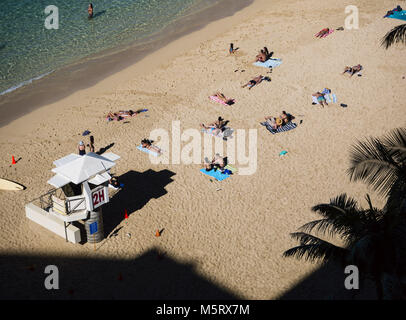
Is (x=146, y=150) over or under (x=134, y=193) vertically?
over

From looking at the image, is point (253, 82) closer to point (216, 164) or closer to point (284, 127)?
point (284, 127)

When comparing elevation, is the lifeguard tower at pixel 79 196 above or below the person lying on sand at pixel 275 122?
below

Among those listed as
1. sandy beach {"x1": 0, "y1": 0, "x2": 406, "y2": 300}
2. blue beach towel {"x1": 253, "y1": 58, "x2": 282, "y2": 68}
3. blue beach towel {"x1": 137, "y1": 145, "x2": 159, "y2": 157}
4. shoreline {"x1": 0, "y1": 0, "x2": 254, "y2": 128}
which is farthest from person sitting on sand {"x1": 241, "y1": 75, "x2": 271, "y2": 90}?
blue beach towel {"x1": 137, "y1": 145, "x2": 159, "y2": 157}

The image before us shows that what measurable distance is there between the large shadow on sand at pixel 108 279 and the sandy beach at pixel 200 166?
5 cm

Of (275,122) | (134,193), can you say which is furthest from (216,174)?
(275,122)

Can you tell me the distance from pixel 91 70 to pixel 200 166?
47.4 ft

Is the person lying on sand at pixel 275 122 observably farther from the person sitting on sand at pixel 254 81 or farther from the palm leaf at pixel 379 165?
the palm leaf at pixel 379 165

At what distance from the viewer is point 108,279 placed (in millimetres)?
16094

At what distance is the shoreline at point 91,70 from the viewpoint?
28.9m

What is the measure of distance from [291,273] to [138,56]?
22.3 metres

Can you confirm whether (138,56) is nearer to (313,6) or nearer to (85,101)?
(85,101)

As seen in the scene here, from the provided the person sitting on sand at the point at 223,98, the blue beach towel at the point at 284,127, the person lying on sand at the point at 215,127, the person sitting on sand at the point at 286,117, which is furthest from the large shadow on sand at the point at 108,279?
the person sitting on sand at the point at 223,98

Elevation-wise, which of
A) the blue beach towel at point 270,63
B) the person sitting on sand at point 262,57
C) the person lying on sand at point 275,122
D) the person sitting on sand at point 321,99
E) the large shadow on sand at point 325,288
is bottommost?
the large shadow on sand at point 325,288
